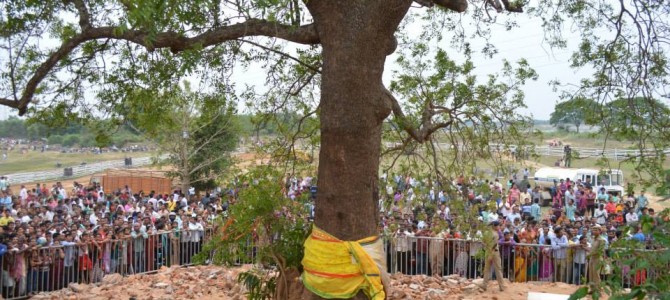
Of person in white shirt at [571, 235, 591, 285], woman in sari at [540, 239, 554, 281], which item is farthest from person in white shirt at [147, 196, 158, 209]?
person in white shirt at [571, 235, 591, 285]

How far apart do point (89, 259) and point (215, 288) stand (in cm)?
302

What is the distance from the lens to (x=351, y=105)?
257 inches

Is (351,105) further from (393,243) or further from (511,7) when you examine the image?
(393,243)

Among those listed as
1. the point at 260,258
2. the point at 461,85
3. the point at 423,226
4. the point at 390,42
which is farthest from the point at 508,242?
the point at 390,42

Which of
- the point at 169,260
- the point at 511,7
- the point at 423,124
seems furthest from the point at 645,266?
the point at 169,260

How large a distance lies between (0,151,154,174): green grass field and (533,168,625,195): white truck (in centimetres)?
2678

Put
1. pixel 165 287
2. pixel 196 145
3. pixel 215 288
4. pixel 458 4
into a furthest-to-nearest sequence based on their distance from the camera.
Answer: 1. pixel 196 145
2. pixel 215 288
3. pixel 165 287
4. pixel 458 4

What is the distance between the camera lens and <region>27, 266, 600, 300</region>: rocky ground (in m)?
11.0

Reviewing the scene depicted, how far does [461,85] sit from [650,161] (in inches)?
116

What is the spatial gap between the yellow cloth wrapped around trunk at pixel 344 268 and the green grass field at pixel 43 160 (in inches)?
1579

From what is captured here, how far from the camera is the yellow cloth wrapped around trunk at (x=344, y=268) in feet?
21.1

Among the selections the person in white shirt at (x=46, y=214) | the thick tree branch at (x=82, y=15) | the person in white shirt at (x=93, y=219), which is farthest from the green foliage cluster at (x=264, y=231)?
the person in white shirt at (x=46, y=214)

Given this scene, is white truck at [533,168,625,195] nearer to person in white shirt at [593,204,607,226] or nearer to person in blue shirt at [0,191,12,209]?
person in white shirt at [593,204,607,226]

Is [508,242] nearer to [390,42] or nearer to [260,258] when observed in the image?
[260,258]
